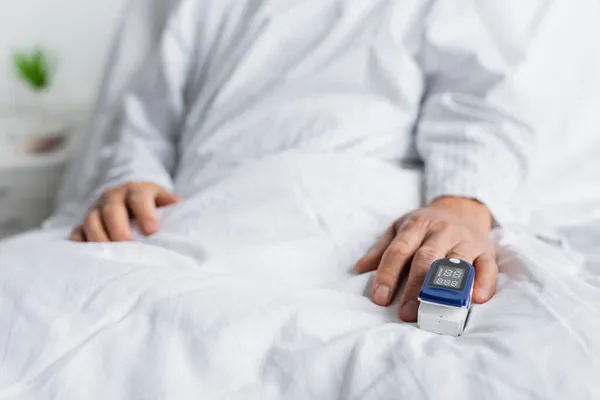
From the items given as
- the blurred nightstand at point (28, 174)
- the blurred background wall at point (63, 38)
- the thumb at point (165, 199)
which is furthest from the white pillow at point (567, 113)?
the blurred background wall at point (63, 38)

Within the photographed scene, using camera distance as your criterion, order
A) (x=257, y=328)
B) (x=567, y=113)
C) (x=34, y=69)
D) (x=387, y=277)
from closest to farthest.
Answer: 1. (x=257, y=328)
2. (x=387, y=277)
3. (x=567, y=113)
4. (x=34, y=69)

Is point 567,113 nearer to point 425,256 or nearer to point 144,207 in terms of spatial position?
point 425,256

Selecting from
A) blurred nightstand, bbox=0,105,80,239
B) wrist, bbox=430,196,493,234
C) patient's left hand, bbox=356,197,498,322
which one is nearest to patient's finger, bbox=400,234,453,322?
patient's left hand, bbox=356,197,498,322

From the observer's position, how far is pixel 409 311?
58 cm

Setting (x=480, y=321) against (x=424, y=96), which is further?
(x=424, y=96)

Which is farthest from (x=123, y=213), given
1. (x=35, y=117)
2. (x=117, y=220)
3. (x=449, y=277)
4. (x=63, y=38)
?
(x=63, y=38)

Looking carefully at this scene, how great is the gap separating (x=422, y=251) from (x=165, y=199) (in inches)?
13.8

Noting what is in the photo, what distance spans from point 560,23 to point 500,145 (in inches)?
7.9

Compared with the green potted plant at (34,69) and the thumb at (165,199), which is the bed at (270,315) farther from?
the green potted plant at (34,69)

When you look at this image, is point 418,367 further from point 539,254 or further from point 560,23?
point 560,23

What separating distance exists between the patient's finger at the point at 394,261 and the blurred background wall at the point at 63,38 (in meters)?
1.14

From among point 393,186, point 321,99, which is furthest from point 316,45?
point 393,186

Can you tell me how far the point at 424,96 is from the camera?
94 centimetres

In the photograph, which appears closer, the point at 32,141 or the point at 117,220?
the point at 117,220
